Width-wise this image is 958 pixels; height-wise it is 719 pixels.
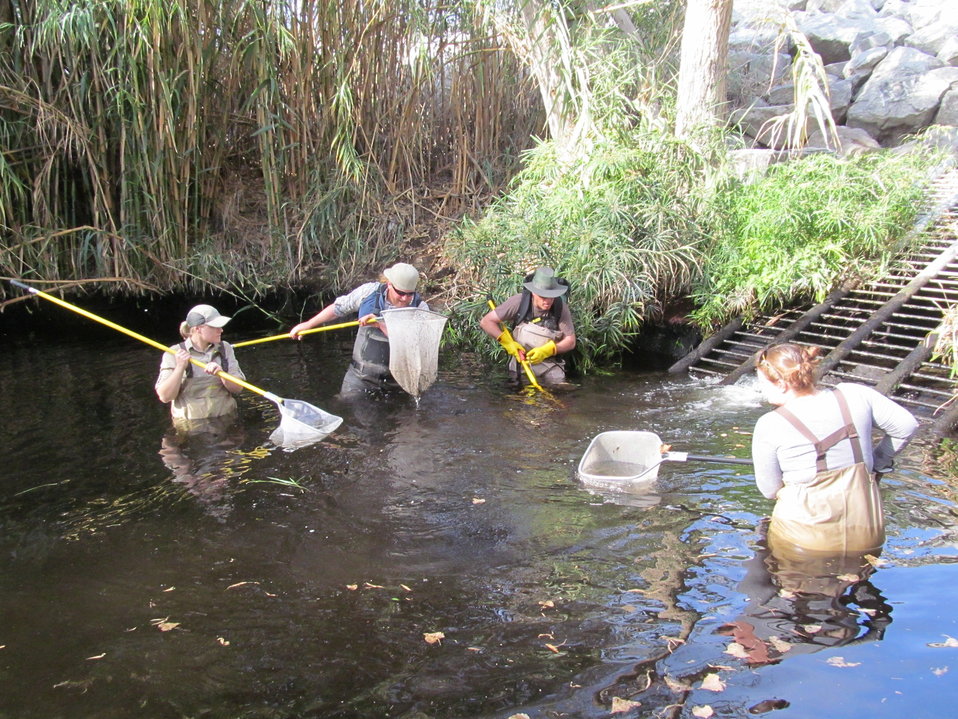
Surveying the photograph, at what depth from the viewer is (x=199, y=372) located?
228 inches

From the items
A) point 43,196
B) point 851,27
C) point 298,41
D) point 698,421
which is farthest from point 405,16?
point 851,27

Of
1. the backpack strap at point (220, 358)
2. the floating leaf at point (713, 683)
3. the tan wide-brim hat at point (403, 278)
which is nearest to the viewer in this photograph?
the floating leaf at point (713, 683)

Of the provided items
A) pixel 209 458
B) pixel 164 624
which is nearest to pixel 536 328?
pixel 209 458

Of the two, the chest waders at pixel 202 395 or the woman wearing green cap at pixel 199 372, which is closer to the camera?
the woman wearing green cap at pixel 199 372

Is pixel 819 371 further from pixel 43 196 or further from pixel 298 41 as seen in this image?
A: pixel 43 196

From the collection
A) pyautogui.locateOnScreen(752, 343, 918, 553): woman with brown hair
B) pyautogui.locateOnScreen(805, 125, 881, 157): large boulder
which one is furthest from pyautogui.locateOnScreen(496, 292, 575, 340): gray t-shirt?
pyautogui.locateOnScreen(805, 125, 881, 157): large boulder

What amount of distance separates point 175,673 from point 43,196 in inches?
277

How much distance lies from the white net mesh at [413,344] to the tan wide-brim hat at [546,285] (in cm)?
94

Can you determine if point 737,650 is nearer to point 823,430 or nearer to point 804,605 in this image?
point 804,605

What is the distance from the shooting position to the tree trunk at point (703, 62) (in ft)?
27.1

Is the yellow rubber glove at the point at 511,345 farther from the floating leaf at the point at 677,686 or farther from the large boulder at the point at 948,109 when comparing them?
the large boulder at the point at 948,109

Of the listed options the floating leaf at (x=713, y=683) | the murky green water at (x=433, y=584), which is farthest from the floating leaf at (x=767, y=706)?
the floating leaf at (x=713, y=683)

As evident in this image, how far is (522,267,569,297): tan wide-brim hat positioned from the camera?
22.0 ft

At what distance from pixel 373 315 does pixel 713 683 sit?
4126mm
